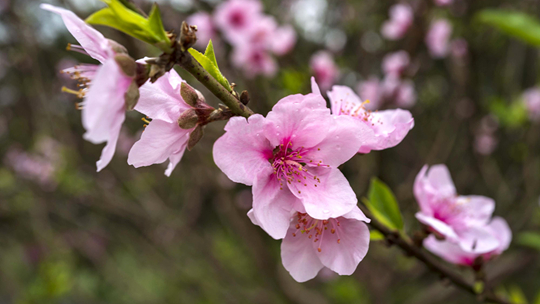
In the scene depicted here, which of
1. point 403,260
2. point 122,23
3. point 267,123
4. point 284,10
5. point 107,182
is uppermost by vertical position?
point 122,23

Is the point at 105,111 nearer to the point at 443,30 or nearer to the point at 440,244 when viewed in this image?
the point at 440,244

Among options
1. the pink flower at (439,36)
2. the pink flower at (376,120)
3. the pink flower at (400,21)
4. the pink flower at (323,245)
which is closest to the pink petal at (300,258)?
Result: the pink flower at (323,245)

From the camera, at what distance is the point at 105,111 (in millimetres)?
491

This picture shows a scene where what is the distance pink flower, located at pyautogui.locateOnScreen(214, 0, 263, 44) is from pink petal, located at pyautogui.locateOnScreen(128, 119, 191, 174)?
6.88ft

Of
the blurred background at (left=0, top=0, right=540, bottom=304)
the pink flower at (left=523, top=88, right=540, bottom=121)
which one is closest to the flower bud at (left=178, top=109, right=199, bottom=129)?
the blurred background at (left=0, top=0, right=540, bottom=304)

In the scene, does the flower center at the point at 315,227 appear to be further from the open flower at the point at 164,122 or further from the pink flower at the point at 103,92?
the pink flower at the point at 103,92

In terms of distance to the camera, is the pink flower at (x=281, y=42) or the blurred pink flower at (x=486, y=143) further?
the blurred pink flower at (x=486, y=143)

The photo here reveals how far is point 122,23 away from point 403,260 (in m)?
2.91

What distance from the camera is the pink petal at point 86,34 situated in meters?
0.55

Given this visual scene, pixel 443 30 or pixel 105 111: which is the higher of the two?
pixel 105 111

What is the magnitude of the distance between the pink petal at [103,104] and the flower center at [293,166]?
1.01ft

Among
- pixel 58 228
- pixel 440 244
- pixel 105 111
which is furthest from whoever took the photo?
pixel 58 228

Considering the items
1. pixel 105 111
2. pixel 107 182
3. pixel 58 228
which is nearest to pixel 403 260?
pixel 105 111

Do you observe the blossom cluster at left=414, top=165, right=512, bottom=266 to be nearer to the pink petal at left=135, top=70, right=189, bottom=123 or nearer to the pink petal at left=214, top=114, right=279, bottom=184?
the pink petal at left=214, top=114, right=279, bottom=184
